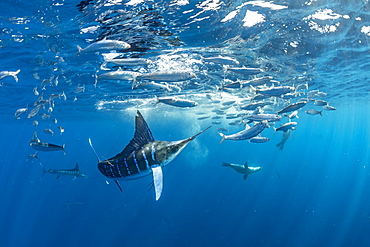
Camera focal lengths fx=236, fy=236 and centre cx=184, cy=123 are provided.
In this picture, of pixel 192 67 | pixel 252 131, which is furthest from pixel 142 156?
pixel 192 67

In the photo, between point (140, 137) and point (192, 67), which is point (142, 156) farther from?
point (192, 67)

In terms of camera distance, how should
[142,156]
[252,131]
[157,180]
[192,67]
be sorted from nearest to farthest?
1. [157,180]
2. [142,156]
3. [252,131]
4. [192,67]

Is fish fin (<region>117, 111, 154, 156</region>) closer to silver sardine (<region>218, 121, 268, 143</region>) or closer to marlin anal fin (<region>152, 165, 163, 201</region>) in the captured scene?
marlin anal fin (<region>152, 165, 163, 201</region>)

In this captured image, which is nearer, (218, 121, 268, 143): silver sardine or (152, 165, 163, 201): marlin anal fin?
(152, 165, 163, 201): marlin anal fin

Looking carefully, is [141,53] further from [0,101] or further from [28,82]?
[0,101]

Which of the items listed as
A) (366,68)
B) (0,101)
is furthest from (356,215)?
(0,101)

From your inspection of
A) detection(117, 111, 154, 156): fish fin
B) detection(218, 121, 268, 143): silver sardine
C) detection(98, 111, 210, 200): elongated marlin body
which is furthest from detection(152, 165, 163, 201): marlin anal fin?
detection(218, 121, 268, 143): silver sardine

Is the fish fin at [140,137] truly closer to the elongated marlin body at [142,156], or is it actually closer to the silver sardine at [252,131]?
the elongated marlin body at [142,156]

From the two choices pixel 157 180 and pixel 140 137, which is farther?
pixel 140 137

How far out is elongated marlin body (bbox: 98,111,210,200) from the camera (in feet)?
9.87

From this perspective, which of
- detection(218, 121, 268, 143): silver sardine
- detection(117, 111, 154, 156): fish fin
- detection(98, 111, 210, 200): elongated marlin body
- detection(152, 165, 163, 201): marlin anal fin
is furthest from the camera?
detection(218, 121, 268, 143): silver sardine

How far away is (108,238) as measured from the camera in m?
25.2

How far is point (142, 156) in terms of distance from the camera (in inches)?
119

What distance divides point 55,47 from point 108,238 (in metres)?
20.9
